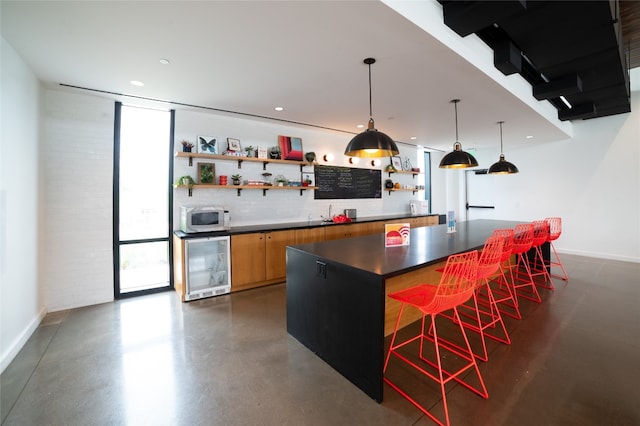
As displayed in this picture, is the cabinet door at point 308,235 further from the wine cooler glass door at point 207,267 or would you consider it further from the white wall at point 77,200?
the white wall at point 77,200

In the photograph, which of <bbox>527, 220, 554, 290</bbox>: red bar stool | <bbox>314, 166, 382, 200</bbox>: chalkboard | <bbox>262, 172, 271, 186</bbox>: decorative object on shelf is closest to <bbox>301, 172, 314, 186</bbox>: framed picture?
<bbox>314, 166, 382, 200</bbox>: chalkboard

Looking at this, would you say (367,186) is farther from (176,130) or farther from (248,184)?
(176,130)

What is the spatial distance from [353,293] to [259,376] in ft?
3.21

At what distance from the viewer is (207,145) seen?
409 centimetres

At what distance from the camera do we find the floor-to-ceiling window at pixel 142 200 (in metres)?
3.67

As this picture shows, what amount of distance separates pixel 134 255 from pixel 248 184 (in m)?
1.86

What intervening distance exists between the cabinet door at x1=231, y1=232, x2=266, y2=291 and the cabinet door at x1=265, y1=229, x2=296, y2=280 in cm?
8

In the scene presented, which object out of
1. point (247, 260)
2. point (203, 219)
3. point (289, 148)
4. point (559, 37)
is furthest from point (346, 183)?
point (559, 37)

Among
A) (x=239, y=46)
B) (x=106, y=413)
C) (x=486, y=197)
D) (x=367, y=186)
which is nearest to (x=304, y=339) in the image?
(x=106, y=413)

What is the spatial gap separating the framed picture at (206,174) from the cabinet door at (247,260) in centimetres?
97

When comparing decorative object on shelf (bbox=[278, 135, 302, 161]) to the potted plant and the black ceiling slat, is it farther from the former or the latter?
the black ceiling slat

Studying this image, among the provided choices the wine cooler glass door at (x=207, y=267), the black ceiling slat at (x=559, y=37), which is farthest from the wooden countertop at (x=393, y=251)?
the black ceiling slat at (x=559, y=37)

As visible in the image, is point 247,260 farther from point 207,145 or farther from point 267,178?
point 207,145

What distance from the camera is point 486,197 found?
7.55m
